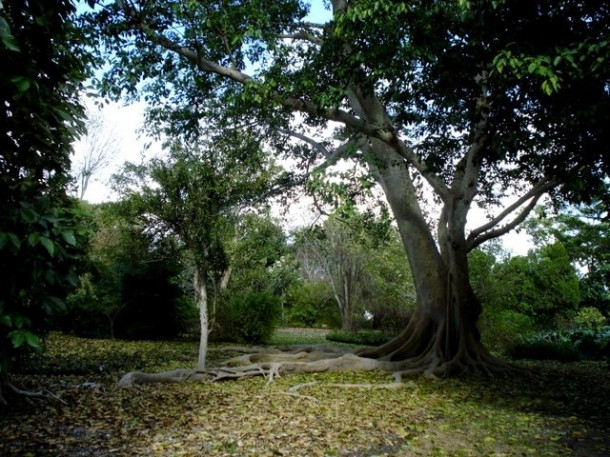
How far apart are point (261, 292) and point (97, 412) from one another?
11288 mm

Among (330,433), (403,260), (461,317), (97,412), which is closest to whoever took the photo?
(330,433)

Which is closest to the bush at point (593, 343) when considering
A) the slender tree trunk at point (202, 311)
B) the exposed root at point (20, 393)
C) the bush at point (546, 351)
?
the bush at point (546, 351)

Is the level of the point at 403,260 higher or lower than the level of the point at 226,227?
higher

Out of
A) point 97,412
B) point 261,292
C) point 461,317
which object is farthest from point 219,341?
point 97,412

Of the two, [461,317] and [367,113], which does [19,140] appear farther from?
[461,317]

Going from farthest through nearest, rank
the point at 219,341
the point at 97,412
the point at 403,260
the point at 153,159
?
the point at 403,260 → the point at 219,341 → the point at 153,159 → the point at 97,412

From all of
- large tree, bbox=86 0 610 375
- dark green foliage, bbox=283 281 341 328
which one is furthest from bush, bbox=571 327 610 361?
dark green foliage, bbox=283 281 341 328

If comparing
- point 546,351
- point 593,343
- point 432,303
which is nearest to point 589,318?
point 593,343

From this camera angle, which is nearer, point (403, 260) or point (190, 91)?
point (190, 91)

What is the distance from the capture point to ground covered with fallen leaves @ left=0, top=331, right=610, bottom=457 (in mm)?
4227

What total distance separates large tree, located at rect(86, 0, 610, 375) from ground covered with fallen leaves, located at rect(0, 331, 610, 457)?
1.95m

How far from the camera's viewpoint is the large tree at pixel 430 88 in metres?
5.73

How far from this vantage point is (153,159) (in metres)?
8.15

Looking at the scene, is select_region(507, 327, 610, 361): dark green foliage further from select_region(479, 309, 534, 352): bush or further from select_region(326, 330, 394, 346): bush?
select_region(326, 330, 394, 346): bush
